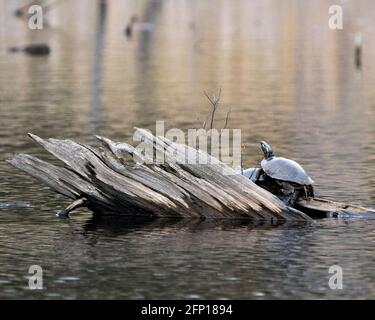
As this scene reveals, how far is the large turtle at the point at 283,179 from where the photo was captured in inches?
1121

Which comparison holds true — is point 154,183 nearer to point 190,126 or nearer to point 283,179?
point 283,179

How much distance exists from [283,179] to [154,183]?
282cm

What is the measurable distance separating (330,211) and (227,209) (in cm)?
227

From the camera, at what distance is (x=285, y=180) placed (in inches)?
1121

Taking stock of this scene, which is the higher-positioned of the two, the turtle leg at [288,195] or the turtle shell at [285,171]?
the turtle shell at [285,171]

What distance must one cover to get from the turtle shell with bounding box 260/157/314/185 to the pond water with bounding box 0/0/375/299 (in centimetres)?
115

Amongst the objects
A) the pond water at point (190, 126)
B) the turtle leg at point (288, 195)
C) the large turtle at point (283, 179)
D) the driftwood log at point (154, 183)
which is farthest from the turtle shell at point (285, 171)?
the pond water at point (190, 126)

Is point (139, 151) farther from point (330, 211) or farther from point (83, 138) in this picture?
point (83, 138)

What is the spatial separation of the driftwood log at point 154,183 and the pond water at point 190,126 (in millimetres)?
427

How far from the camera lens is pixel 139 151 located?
2795cm

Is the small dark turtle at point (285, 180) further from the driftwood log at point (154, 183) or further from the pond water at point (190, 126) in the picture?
the pond water at point (190, 126)

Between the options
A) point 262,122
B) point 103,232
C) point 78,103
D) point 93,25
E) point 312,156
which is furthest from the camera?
point 93,25

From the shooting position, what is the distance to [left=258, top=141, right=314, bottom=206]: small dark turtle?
28.5m
